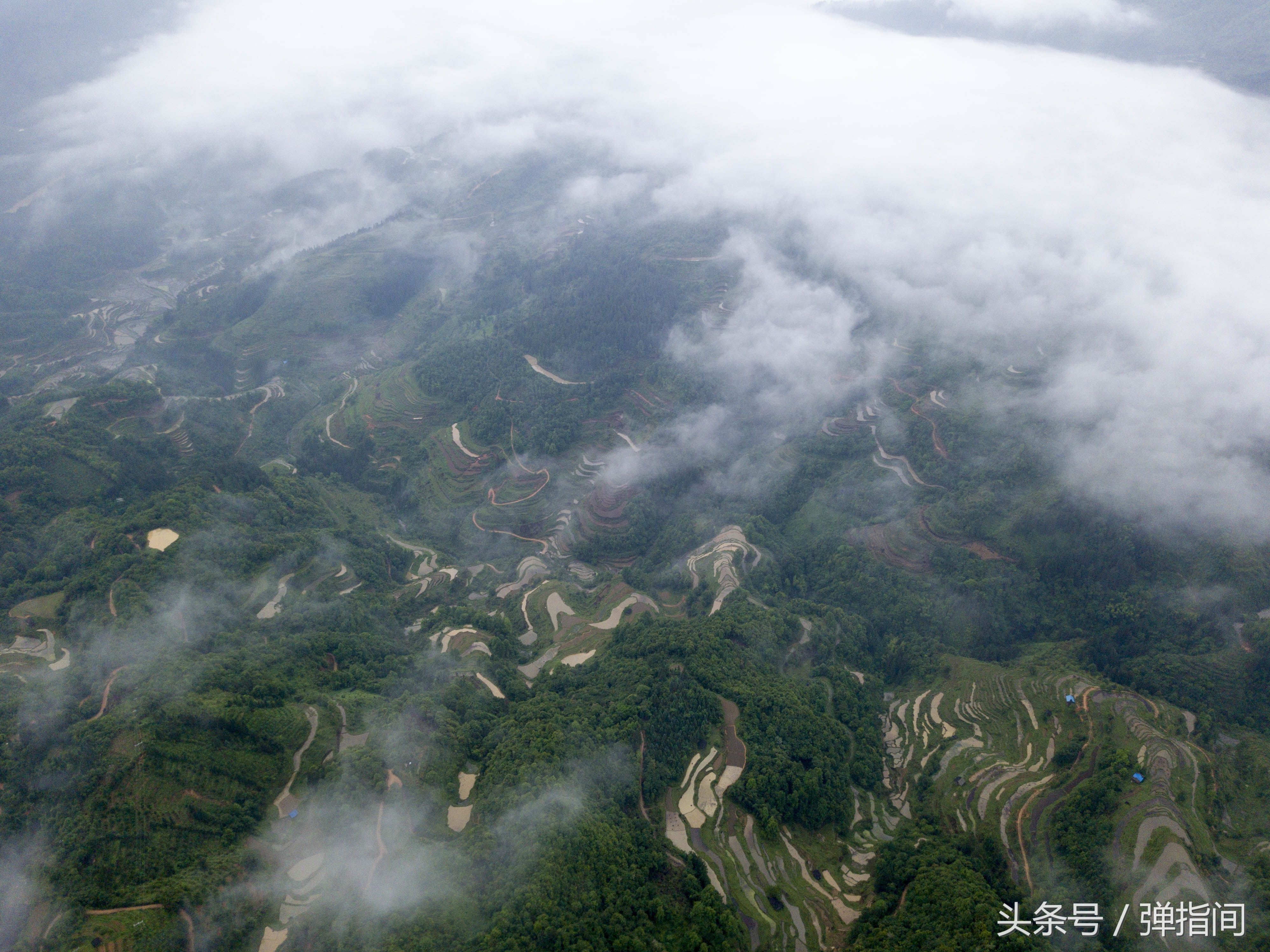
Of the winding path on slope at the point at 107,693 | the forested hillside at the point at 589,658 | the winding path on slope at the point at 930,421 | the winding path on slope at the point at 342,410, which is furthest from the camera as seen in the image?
the winding path on slope at the point at 342,410

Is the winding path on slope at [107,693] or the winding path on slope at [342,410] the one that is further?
the winding path on slope at [342,410]

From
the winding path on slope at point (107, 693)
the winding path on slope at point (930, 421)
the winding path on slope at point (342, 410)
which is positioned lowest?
the winding path on slope at point (342, 410)

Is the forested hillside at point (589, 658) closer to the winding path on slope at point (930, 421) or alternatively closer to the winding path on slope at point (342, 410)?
the winding path on slope at point (930, 421)

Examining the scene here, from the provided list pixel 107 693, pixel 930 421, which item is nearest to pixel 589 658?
pixel 107 693

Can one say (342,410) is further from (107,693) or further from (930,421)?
(930,421)

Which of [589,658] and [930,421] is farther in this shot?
[930,421]

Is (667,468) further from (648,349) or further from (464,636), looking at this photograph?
(464,636)

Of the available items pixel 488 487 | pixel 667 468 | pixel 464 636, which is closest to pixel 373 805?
pixel 464 636

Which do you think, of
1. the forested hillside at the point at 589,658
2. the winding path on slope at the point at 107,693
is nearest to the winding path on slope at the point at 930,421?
the forested hillside at the point at 589,658

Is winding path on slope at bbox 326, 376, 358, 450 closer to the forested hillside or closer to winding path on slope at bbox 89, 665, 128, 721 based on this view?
the forested hillside

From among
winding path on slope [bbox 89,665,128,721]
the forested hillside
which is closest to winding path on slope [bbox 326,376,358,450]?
the forested hillside

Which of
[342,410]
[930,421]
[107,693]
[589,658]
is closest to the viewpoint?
[107,693]

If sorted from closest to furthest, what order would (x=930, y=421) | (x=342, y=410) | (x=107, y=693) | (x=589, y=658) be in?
(x=107, y=693)
(x=589, y=658)
(x=930, y=421)
(x=342, y=410)
